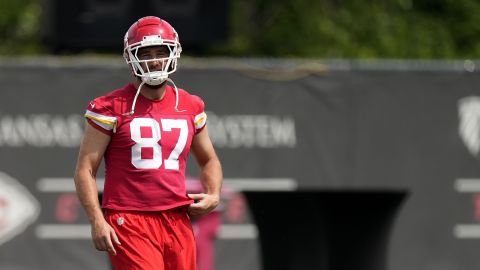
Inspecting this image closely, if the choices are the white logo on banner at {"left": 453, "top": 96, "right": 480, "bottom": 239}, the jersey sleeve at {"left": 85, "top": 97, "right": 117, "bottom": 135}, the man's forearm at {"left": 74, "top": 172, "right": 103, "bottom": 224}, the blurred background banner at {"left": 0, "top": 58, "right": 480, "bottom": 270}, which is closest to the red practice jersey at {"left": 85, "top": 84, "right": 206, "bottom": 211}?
the jersey sleeve at {"left": 85, "top": 97, "right": 117, "bottom": 135}

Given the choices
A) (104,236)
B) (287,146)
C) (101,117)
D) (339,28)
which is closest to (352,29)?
(339,28)

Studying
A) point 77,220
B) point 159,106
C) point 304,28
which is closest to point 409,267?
point 77,220

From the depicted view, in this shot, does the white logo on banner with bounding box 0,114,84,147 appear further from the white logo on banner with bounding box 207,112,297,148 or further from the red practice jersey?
the red practice jersey

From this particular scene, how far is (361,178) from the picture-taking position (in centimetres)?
1052

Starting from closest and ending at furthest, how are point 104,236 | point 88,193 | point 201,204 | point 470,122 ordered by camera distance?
1. point 104,236
2. point 88,193
3. point 201,204
4. point 470,122

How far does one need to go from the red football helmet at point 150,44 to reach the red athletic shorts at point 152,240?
2.02 ft

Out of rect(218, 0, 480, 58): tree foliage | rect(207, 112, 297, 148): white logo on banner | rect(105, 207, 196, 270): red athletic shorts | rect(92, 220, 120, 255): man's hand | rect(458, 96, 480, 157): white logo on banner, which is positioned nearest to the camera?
rect(92, 220, 120, 255): man's hand

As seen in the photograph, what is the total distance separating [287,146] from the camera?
10.5 metres

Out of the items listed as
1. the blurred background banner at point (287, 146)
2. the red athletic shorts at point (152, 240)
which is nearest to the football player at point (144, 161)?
the red athletic shorts at point (152, 240)

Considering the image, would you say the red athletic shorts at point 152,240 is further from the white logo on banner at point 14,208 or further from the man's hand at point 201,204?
the white logo on banner at point 14,208

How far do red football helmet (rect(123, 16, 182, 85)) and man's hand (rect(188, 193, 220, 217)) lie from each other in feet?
1.87

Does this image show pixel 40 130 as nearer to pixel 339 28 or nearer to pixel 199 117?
pixel 199 117

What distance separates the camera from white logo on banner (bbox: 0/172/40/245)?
10203 mm

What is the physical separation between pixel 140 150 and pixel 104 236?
0.44 meters
